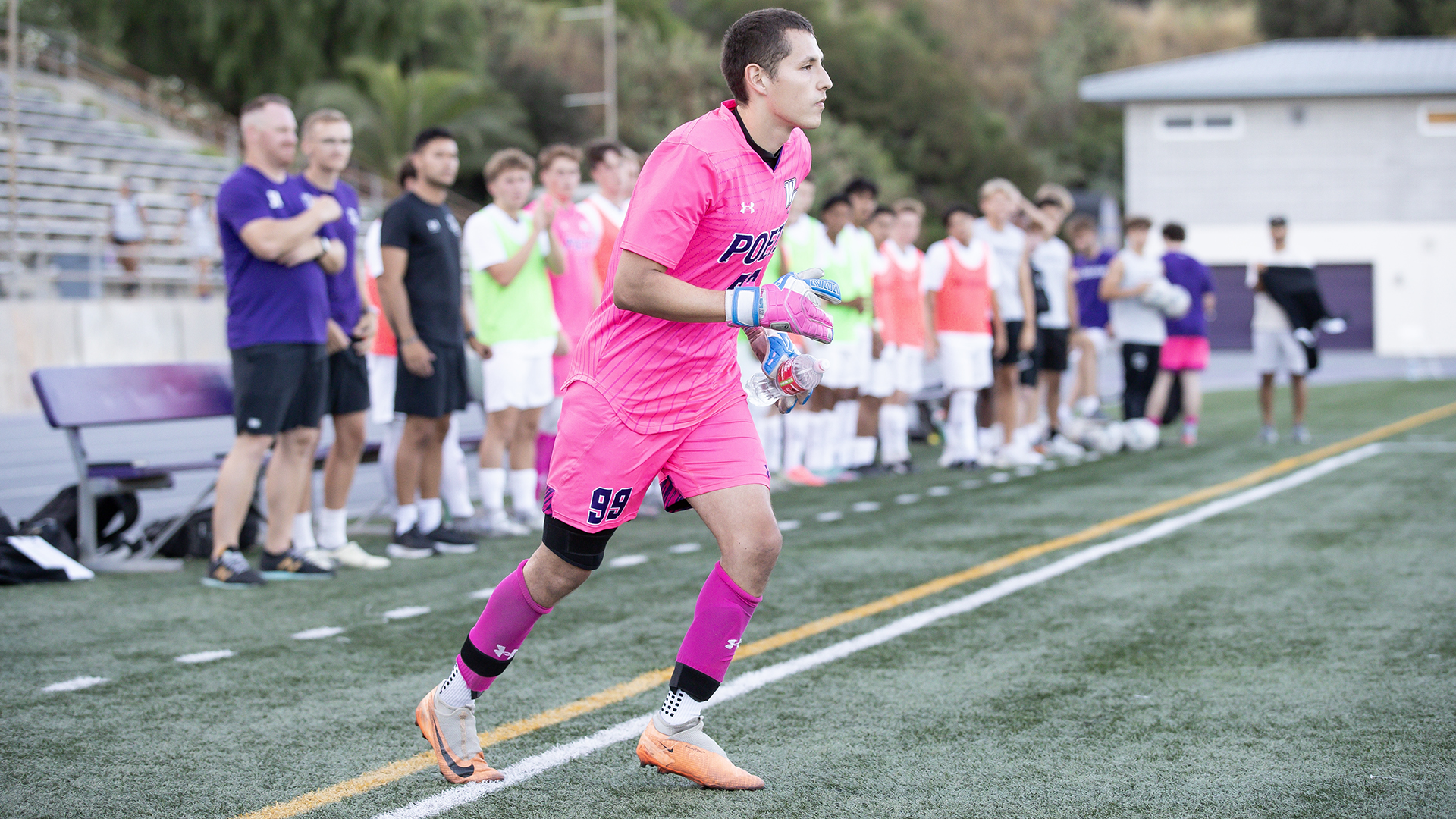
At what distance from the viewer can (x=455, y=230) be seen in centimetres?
750

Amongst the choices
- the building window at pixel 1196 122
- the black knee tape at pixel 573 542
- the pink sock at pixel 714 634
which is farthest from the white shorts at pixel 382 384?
the building window at pixel 1196 122

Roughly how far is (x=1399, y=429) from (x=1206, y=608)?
954 centimetres

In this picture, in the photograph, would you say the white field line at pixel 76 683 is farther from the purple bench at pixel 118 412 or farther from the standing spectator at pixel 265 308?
the purple bench at pixel 118 412

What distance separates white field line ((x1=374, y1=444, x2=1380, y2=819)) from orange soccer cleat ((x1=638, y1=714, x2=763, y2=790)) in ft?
1.10

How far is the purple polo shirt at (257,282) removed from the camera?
6.25m

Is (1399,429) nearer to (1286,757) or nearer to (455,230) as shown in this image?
(455,230)

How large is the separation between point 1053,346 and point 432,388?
7.10 metres

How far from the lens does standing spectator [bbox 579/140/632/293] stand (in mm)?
8766

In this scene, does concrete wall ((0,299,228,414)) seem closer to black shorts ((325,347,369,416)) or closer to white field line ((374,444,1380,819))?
black shorts ((325,347,369,416))

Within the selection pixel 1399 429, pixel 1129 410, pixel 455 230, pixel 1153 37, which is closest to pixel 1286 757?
pixel 455 230

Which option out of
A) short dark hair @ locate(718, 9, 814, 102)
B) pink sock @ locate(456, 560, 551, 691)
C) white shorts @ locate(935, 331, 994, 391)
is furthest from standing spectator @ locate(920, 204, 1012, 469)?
pink sock @ locate(456, 560, 551, 691)

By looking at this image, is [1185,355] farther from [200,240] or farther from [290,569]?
[200,240]

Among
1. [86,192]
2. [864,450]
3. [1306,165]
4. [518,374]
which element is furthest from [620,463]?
[1306,165]

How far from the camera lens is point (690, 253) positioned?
340 centimetres
